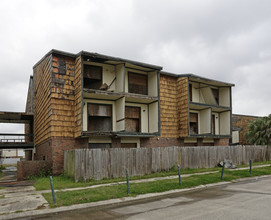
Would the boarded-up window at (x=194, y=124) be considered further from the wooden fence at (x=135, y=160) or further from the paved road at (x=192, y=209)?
the paved road at (x=192, y=209)

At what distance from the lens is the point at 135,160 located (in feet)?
56.7

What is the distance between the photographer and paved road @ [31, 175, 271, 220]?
8.10 metres

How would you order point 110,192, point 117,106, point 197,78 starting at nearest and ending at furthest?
point 110,192, point 117,106, point 197,78

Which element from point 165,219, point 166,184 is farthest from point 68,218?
point 166,184

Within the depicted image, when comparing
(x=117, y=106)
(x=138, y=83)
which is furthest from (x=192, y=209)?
(x=138, y=83)

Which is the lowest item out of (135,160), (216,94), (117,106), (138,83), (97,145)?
(135,160)

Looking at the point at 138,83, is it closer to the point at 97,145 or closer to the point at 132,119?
the point at 132,119

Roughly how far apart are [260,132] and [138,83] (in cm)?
1771

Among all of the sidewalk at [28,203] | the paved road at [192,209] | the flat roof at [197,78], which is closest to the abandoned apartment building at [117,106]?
the flat roof at [197,78]

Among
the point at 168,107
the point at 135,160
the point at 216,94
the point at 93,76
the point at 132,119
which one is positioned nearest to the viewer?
the point at 135,160

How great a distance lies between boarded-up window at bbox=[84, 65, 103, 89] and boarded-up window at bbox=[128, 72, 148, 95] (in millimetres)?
2741

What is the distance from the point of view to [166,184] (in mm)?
13508

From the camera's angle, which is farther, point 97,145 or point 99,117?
point 99,117

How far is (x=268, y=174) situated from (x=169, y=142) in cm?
865
